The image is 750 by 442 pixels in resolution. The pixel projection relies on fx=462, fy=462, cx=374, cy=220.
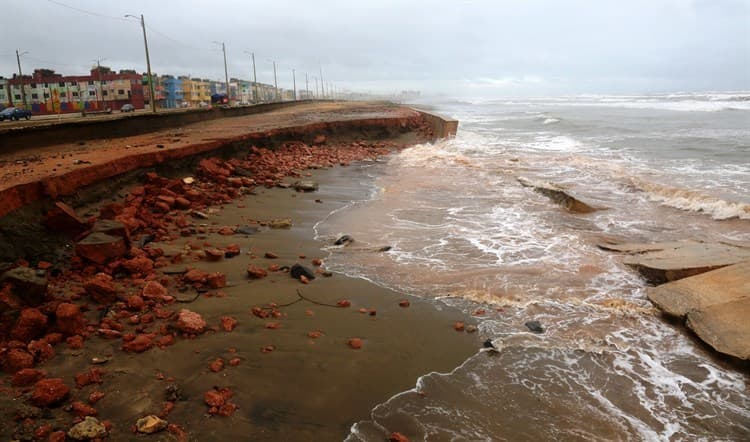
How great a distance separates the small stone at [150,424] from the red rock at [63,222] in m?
3.38

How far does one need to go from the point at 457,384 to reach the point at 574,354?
120cm

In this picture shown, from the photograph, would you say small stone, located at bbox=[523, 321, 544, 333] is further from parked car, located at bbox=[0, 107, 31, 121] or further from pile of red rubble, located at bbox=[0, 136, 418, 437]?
parked car, located at bbox=[0, 107, 31, 121]

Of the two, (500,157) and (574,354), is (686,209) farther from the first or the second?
(500,157)

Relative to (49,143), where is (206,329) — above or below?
below

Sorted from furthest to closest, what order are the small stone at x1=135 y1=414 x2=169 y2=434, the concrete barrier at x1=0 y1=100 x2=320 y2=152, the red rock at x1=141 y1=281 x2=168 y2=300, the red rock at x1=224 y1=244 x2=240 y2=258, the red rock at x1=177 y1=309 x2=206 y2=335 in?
the concrete barrier at x1=0 y1=100 x2=320 y2=152 < the red rock at x1=224 y1=244 x2=240 y2=258 < the red rock at x1=141 y1=281 x2=168 y2=300 < the red rock at x1=177 y1=309 x2=206 y2=335 < the small stone at x1=135 y1=414 x2=169 y2=434

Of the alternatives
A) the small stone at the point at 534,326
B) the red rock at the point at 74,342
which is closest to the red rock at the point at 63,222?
the red rock at the point at 74,342

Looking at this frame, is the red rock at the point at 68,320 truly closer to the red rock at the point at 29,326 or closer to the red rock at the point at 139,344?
the red rock at the point at 29,326

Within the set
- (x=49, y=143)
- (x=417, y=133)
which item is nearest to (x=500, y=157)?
(x=417, y=133)

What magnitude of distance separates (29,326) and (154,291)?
1.02m

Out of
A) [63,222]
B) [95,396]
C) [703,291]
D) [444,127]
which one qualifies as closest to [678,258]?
[703,291]

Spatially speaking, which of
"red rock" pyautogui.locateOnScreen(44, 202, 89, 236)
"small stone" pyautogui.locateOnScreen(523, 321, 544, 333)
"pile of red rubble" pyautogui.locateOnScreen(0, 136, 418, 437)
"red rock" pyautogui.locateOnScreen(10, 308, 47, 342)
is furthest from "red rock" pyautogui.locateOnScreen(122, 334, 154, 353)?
"small stone" pyautogui.locateOnScreen(523, 321, 544, 333)

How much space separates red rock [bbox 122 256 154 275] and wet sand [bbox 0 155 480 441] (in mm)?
575

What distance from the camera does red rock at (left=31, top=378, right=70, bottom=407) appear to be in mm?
2869

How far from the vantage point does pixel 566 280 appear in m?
5.64
